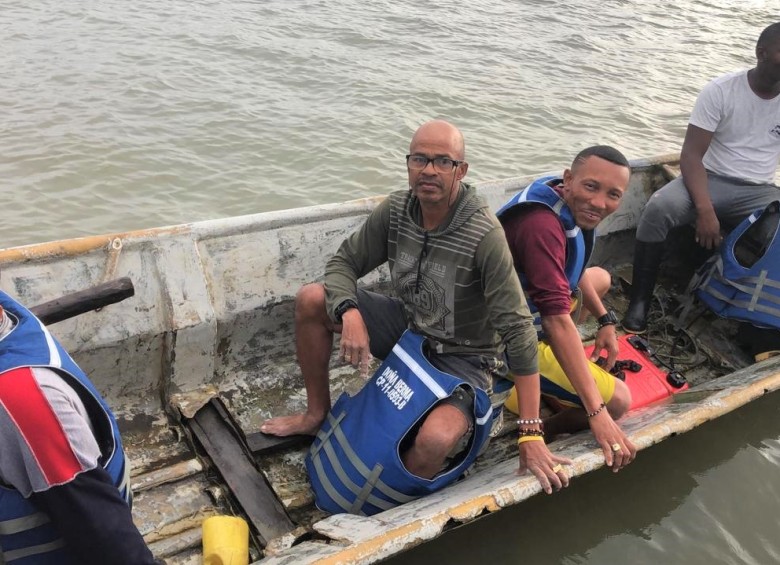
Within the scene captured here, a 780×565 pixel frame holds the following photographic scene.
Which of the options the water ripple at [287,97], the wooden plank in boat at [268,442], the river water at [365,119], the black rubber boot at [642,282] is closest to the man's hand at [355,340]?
the wooden plank in boat at [268,442]

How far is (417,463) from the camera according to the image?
8.69ft

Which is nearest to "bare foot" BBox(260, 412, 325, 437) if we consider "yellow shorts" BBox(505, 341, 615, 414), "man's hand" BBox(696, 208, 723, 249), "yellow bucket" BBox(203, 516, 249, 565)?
"yellow bucket" BBox(203, 516, 249, 565)

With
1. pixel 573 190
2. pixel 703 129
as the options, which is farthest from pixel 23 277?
pixel 703 129

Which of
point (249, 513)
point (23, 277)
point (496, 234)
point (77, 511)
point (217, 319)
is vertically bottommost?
point (249, 513)

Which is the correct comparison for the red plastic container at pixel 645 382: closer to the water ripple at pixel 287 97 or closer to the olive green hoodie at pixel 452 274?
the olive green hoodie at pixel 452 274

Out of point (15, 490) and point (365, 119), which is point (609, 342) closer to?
point (15, 490)

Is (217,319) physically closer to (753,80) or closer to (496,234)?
(496,234)

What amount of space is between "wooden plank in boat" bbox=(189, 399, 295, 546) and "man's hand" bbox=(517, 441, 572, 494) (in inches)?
40.0

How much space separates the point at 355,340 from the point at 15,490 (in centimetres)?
134

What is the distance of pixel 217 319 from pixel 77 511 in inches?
73.5

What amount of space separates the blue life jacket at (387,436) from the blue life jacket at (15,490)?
1048 millimetres

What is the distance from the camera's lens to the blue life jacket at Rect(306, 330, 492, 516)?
265cm

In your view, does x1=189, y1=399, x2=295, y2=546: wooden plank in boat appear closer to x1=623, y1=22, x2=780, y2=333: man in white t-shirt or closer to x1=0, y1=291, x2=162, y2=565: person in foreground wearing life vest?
x1=0, y1=291, x2=162, y2=565: person in foreground wearing life vest

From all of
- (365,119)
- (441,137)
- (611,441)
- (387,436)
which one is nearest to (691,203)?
(611,441)
